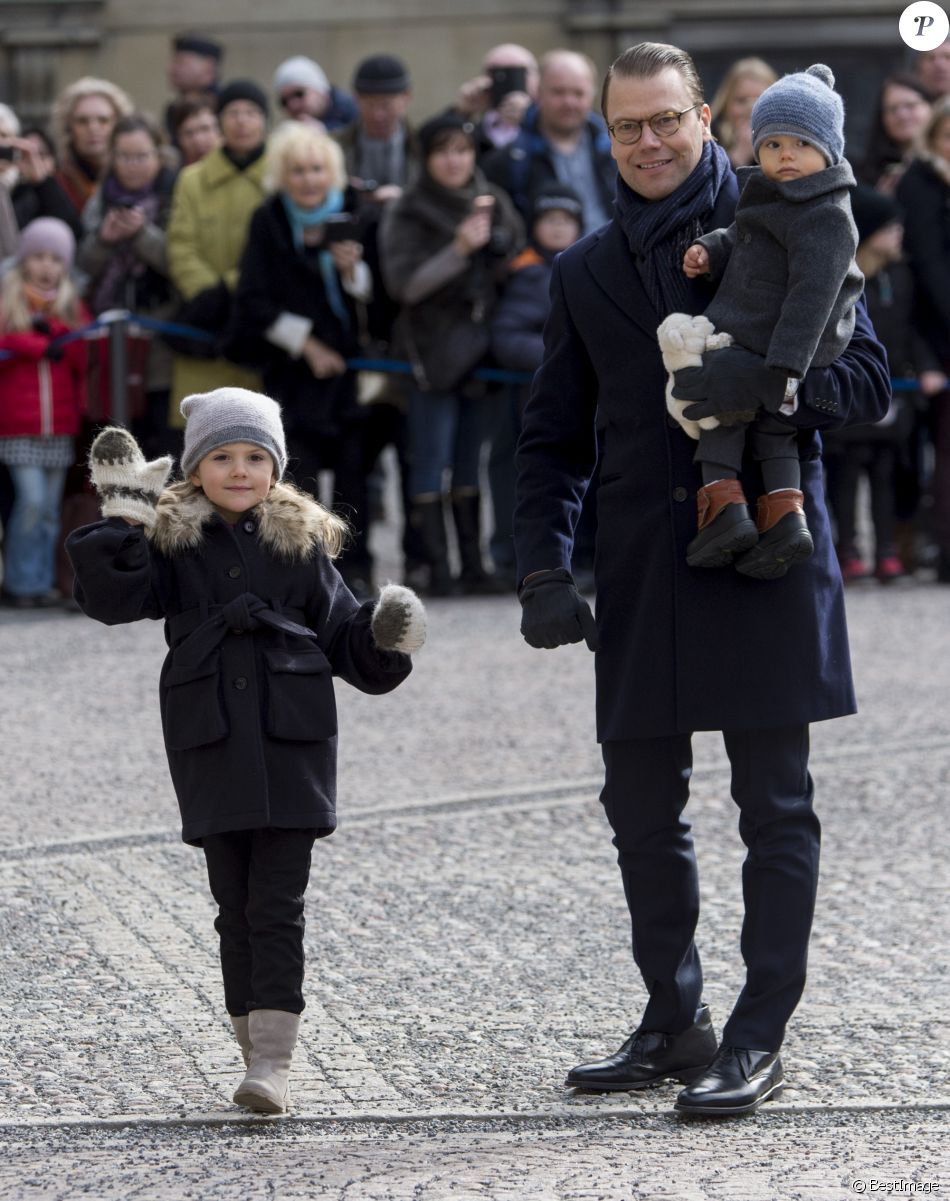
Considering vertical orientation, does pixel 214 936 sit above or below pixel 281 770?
below

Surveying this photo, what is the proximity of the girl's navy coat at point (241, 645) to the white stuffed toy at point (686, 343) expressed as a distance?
→ 2.36ft

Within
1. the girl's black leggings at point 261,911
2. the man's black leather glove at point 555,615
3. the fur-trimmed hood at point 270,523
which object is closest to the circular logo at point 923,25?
the man's black leather glove at point 555,615

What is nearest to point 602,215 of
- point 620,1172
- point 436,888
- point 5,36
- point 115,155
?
point 115,155

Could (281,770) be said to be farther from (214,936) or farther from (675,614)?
(214,936)

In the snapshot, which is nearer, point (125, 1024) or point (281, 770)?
point (281, 770)

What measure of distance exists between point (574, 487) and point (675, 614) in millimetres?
393

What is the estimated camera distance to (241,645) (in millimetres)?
4645

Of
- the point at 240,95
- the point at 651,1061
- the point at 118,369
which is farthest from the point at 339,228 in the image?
the point at 651,1061

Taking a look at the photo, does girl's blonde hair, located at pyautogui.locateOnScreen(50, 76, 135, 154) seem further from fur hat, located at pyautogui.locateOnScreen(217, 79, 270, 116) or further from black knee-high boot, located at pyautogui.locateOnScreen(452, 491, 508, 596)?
black knee-high boot, located at pyautogui.locateOnScreen(452, 491, 508, 596)

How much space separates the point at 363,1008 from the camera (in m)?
5.31

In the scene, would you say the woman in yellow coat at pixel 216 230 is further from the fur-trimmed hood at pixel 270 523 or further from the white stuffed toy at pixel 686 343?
the white stuffed toy at pixel 686 343

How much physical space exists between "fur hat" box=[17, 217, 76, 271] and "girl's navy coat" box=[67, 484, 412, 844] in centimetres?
645

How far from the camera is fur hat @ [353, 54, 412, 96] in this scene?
11.6 m

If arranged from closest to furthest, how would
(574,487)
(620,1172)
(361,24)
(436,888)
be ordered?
(620,1172) → (574,487) → (436,888) → (361,24)
